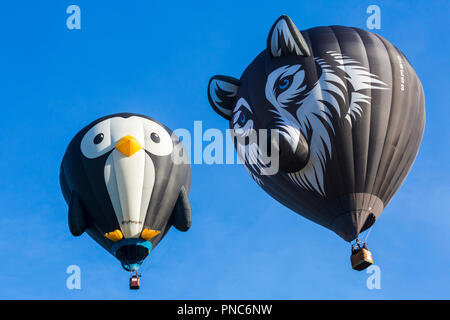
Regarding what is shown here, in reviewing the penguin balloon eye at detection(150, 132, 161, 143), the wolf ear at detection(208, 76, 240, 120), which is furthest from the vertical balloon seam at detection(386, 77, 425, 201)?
the penguin balloon eye at detection(150, 132, 161, 143)

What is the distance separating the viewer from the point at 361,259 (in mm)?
13930

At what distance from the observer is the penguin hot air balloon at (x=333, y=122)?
47.0 ft

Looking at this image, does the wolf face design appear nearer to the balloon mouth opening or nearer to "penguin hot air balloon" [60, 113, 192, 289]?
"penguin hot air balloon" [60, 113, 192, 289]

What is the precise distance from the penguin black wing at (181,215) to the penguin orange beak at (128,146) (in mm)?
1309

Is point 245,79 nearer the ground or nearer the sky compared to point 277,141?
nearer the sky

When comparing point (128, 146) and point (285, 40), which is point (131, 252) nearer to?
point (128, 146)

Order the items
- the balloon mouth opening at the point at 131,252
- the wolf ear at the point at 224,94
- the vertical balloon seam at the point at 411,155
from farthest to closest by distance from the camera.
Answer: the wolf ear at the point at 224,94 → the balloon mouth opening at the point at 131,252 → the vertical balloon seam at the point at 411,155

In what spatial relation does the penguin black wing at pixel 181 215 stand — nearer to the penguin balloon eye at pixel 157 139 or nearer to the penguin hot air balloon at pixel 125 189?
the penguin hot air balloon at pixel 125 189

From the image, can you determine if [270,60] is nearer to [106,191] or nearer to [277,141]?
[277,141]

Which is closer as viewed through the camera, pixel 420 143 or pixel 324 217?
pixel 324 217

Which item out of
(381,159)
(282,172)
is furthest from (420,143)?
(282,172)

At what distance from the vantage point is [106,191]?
1625 cm

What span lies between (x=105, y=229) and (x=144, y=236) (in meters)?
Answer: 0.77

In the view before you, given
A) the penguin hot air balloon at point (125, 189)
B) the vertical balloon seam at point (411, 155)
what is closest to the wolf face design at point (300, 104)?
the vertical balloon seam at point (411, 155)
